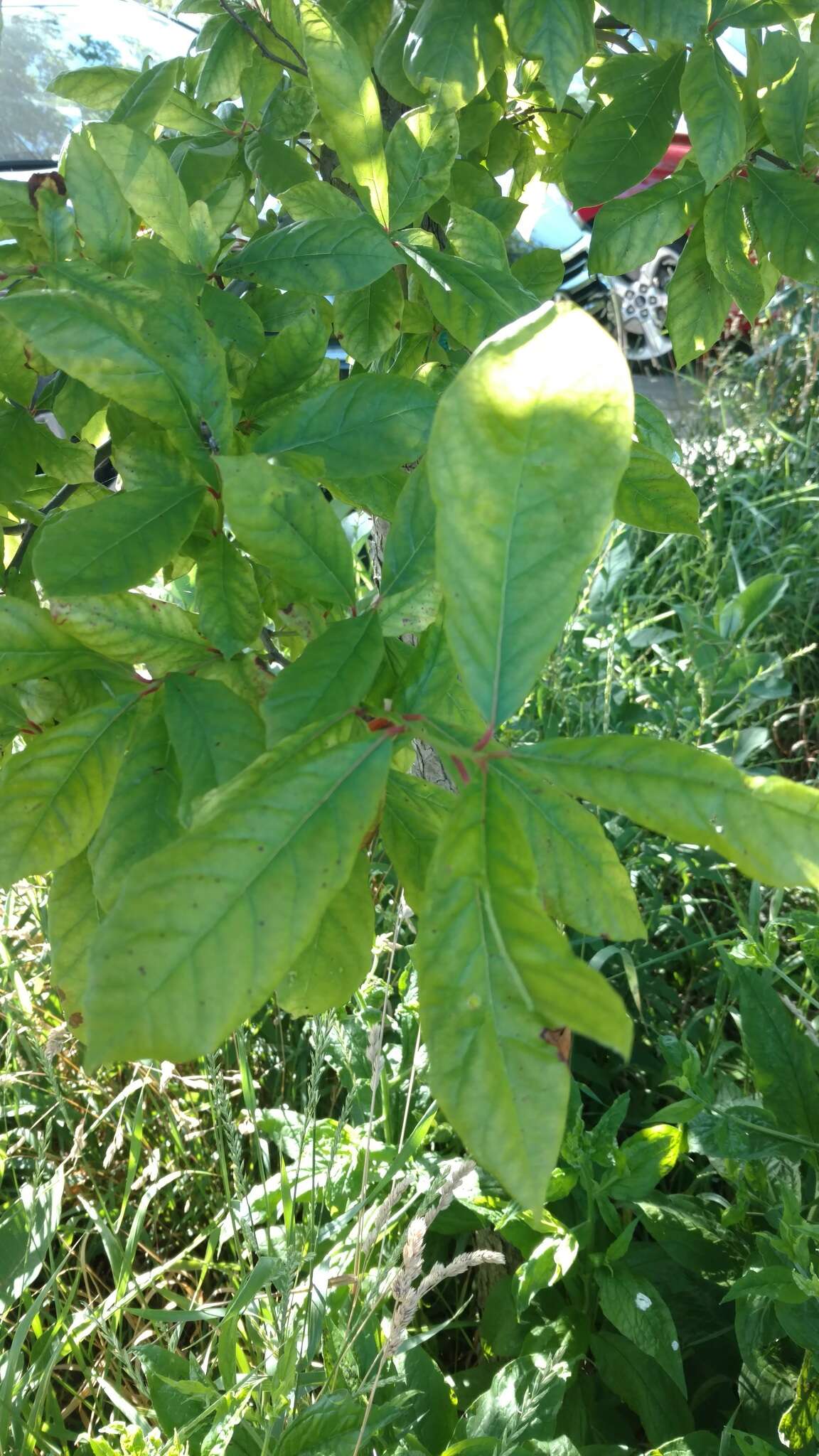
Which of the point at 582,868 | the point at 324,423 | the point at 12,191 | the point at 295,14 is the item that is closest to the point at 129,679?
the point at 324,423

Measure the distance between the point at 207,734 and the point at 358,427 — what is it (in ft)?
0.81

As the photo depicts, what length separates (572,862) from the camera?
609 millimetres

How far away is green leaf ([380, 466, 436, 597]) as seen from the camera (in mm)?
710

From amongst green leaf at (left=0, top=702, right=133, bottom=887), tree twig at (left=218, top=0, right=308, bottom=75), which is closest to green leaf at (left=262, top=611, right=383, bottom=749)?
green leaf at (left=0, top=702, right=133, bottom=887)

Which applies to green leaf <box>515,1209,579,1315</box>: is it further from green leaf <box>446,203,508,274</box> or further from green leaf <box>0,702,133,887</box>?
green leaf <box>446,203,508,274</box>

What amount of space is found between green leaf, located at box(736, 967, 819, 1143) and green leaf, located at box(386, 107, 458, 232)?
3.89 feet

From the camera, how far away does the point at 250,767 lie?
574mm

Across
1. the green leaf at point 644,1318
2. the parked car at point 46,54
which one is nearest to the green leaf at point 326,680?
the green leaf at point 644,1318

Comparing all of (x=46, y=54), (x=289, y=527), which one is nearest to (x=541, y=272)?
(x=289, y=527)

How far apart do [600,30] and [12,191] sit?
0.83 metres

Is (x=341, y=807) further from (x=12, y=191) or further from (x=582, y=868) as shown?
(x=12, y=191)

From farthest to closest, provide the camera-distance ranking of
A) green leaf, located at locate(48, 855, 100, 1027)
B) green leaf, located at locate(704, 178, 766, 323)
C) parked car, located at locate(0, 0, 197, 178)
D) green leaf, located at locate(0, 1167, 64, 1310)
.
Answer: parked car, located at locate(0, 0, 197, 178)
green leaf, located at locate(0, 1167, 64, 1310)
green leaf, located at locate(704, 178, 766, 323)
green leaf, located at locate(48, 855, 100, 1027)

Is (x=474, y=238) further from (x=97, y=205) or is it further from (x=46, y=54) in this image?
(x=46, y=54)

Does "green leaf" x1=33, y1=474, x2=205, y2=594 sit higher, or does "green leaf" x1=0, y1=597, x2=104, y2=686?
"green leaf" x1=33, y1=474, x2=205, y2=594
